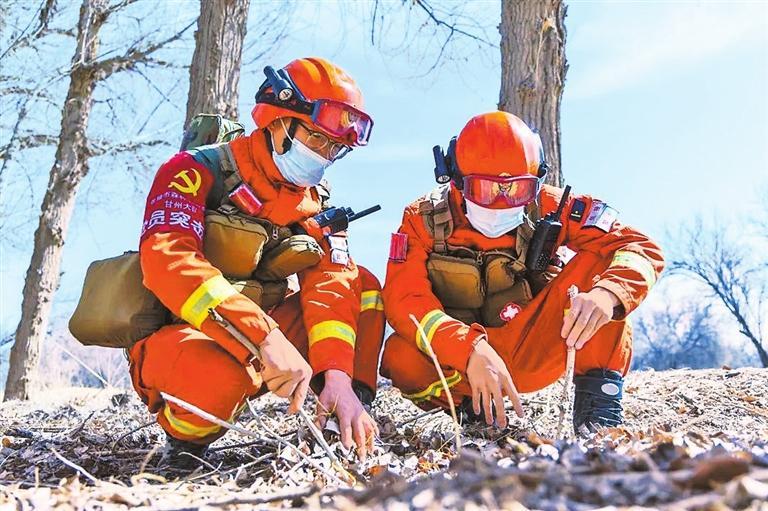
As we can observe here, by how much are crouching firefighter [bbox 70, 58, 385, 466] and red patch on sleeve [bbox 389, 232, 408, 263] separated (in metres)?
0.18

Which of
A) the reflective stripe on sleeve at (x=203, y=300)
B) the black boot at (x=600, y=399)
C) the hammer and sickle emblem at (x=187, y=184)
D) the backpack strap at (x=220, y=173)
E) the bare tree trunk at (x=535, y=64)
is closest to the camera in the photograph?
the reflective stripe on sleeve at (x=203, y=300)

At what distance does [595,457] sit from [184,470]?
1.70 m

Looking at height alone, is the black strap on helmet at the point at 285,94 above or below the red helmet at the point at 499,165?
above

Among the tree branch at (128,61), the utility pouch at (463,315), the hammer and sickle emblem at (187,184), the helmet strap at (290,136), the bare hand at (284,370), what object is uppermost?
the tree branch at (128,61)

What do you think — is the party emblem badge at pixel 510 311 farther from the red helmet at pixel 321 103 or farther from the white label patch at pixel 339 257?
the red helmet at pixel 321 103

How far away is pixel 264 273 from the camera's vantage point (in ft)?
11.4

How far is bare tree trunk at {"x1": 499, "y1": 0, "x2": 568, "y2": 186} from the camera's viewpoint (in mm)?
5535

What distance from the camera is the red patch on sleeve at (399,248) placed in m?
3.53

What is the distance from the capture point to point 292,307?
351 centimetres

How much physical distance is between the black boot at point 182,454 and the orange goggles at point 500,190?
5.33ft

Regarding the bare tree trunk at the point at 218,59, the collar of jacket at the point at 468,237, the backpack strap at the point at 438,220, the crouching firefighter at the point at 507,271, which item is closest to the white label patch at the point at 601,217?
the crouching firefighter at the point at 507,271

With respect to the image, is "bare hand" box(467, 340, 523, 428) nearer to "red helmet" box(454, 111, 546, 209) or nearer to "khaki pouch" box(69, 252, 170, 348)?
"red helmet" box(454, 111, 546, 209)

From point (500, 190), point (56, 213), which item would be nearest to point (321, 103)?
point (500, 190)

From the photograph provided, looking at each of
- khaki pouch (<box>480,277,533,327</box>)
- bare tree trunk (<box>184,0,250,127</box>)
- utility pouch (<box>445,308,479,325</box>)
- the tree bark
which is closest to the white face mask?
khaki pouch (<box>480,277,533,327</box>)
